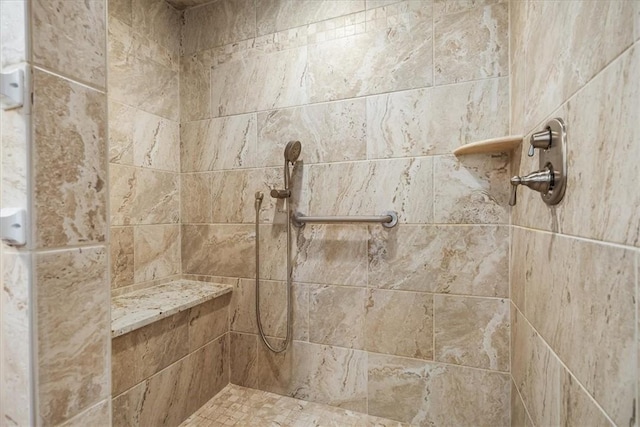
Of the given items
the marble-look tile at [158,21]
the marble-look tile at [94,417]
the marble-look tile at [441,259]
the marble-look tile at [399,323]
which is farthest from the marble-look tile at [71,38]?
the marble-look tile at [158,21]

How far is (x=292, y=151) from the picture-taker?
1.50 meters

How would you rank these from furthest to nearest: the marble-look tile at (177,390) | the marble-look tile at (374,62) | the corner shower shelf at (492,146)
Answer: the marble-look tile at (374,62)
the marble-look tile at (177,390)
the corner shower shelf at (492,146)

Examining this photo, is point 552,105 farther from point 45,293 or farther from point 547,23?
point 45,293

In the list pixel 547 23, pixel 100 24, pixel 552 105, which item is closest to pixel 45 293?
pixel 100 24

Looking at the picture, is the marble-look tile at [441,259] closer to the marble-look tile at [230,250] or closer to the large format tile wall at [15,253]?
the marble-look tile at [230,250]

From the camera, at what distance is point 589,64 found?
1.96ft

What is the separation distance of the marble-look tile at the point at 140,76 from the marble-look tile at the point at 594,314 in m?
1.91

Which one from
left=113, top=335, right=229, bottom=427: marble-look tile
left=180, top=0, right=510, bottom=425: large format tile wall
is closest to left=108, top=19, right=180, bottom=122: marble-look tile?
left=180, top=0, right=510, bottom=425: large format tile wall

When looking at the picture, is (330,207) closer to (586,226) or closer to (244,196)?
(244,196)

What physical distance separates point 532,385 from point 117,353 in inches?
58.2

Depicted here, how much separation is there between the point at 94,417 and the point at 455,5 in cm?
179

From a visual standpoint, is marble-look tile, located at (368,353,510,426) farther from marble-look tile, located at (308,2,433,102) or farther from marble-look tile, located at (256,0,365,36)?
marble-look tile, located at (256,0,365,36)

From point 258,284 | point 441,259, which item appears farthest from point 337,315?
point 441,259

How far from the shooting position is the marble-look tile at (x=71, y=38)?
0.43m
